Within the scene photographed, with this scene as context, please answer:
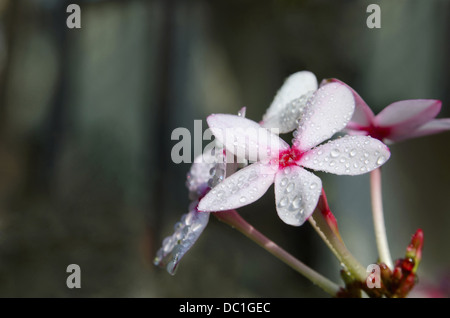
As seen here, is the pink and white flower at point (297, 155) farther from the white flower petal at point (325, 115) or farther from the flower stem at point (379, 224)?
the flower stem at point (379, 224)

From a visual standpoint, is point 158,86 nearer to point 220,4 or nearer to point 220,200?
point 220,4

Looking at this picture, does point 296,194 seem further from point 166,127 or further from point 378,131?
point 166,127

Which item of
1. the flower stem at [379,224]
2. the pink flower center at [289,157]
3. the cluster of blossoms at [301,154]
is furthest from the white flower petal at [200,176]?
the flower stem at [379,224]

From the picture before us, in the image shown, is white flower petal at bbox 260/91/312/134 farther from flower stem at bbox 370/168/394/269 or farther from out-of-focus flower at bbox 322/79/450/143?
flower stem at bbox 370/168/394/269

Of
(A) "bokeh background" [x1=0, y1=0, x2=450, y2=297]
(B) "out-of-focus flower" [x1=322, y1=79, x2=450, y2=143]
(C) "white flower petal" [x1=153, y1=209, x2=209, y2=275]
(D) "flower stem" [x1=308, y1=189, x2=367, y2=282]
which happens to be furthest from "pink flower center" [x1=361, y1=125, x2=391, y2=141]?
(A) "bokeh background" [x1=0, y1=0, x2=450, y2=297]

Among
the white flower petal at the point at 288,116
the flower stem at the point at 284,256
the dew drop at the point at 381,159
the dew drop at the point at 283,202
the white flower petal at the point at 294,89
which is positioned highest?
the white flower petal at the point at 294,89
